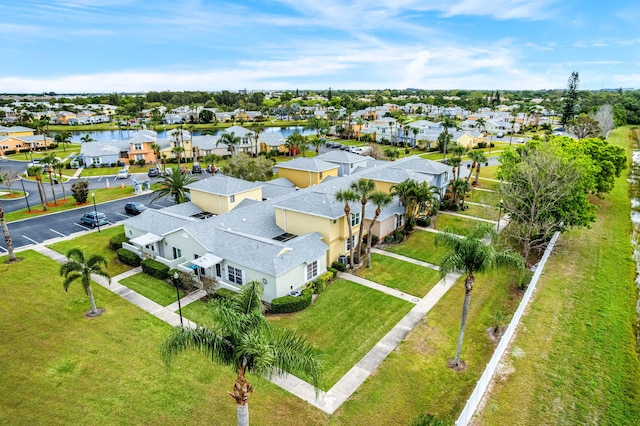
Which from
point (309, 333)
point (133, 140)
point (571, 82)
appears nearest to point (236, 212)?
point (309, 333)

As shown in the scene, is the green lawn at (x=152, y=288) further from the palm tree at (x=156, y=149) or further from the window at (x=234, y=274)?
the palm tree at (x=156, y=149)

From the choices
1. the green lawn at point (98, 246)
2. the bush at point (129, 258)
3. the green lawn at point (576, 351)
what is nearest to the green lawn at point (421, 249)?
the green lawn at point (576, 351)

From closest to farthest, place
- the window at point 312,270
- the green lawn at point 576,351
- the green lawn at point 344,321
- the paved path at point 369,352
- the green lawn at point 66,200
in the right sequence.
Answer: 1. the green lawn at point 576,351
2. the paved path at point 369,352
3. the green lawn at point 344,321
4. the window at point 312,270
5. the green lawn at point 66,200

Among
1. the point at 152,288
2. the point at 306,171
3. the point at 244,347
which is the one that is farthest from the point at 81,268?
the point at 306,171

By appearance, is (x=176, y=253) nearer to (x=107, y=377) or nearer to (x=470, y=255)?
(x=107, y=377)

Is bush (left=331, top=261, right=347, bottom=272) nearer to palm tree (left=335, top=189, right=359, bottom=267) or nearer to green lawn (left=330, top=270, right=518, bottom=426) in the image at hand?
palm tree (left=335, top=189, right=359, bottom=267)
